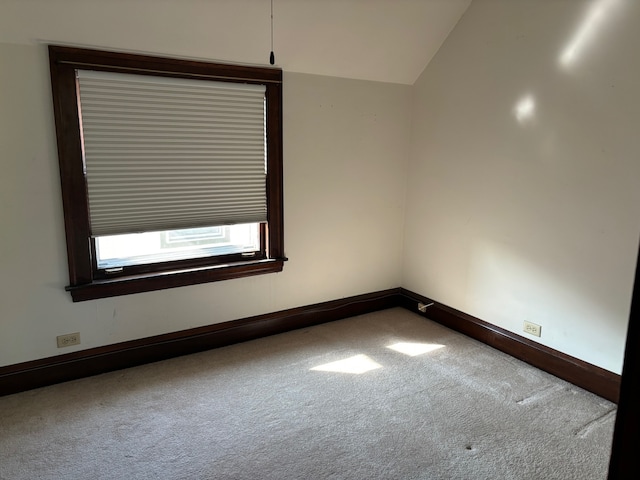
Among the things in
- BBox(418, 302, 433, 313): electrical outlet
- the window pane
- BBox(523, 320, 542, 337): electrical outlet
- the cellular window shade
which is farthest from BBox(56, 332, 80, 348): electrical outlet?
BBox(523, 320, 542, 337): electrical outlet

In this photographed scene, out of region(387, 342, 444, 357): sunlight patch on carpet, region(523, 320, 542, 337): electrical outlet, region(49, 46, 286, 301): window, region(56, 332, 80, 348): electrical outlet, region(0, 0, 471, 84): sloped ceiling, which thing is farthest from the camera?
region(387, 342, 444, 357): sunlight patch on carpet

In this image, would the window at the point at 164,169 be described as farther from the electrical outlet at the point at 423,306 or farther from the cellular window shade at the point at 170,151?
the electrical outlet at the point at 423,306

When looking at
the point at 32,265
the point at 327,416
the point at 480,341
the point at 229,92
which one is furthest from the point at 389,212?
the point at 32,265

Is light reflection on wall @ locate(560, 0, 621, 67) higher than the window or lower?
higher

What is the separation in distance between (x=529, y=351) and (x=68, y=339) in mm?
3068

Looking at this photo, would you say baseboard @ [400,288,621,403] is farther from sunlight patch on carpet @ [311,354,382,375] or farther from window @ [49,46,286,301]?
window @ [49,46,286,301]

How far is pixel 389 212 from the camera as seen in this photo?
4.02 meters

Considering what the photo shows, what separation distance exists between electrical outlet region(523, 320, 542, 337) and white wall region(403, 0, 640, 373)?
2.1 inches

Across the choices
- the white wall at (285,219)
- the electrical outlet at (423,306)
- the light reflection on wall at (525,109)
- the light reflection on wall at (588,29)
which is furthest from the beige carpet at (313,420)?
the light reflection on wall at (588,29)

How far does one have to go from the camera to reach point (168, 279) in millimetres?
3043

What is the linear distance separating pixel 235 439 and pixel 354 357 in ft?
3.80

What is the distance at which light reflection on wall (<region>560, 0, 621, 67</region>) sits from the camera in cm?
249

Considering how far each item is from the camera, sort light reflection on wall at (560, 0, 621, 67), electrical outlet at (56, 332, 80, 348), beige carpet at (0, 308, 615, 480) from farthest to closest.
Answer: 1. electrical outlet at (56, 332, 80, 348)
2. light reflection on wall at (560, 0, 621, 67)
3. beige carpet at (0, 308, 615, 480)

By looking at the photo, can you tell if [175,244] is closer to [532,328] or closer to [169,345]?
[169,345]
